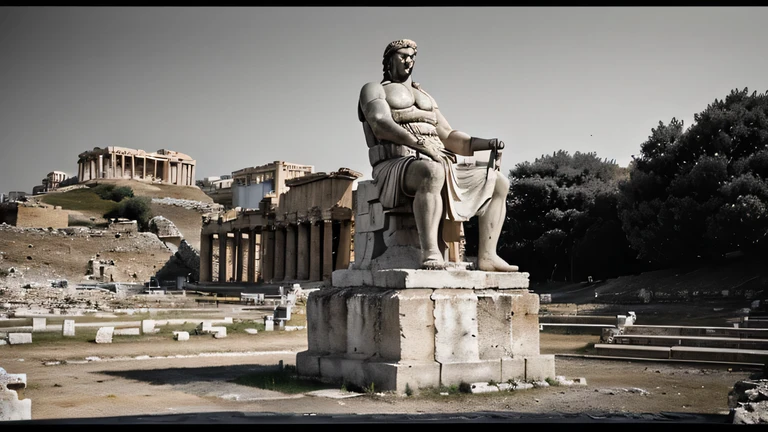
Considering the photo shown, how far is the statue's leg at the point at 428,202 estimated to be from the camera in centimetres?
811

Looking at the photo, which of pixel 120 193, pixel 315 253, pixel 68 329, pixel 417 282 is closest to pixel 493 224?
pixel 417 282

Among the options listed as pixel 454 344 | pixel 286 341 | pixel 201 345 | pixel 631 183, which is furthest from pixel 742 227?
pixel 454 344

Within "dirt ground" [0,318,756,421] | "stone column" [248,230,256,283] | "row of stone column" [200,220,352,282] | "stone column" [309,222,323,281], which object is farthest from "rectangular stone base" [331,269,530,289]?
"stone column" [248,230,256,283]

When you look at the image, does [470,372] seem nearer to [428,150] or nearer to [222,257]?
[428,150]

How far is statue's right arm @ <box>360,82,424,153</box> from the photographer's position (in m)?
8.40

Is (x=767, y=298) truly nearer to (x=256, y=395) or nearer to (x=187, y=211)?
(x=256, y=395)

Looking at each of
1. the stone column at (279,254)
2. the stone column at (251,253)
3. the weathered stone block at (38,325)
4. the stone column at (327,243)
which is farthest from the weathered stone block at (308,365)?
the stone column at (251,253)

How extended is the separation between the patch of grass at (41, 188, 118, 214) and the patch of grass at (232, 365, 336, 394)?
87430mm

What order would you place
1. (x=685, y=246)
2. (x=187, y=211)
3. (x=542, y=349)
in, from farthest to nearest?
(x=187, y=211) → (x=685, y=246) → (x=542, y=349)

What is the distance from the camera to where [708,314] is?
23094 mm

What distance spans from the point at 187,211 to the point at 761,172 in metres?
74.5

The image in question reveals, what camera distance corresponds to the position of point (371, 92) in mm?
8688

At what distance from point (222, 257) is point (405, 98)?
51.9 metres

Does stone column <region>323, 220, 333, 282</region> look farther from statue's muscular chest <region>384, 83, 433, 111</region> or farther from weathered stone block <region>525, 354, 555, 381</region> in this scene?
weathered stone block <region>525, 354, 555, 381</region>
